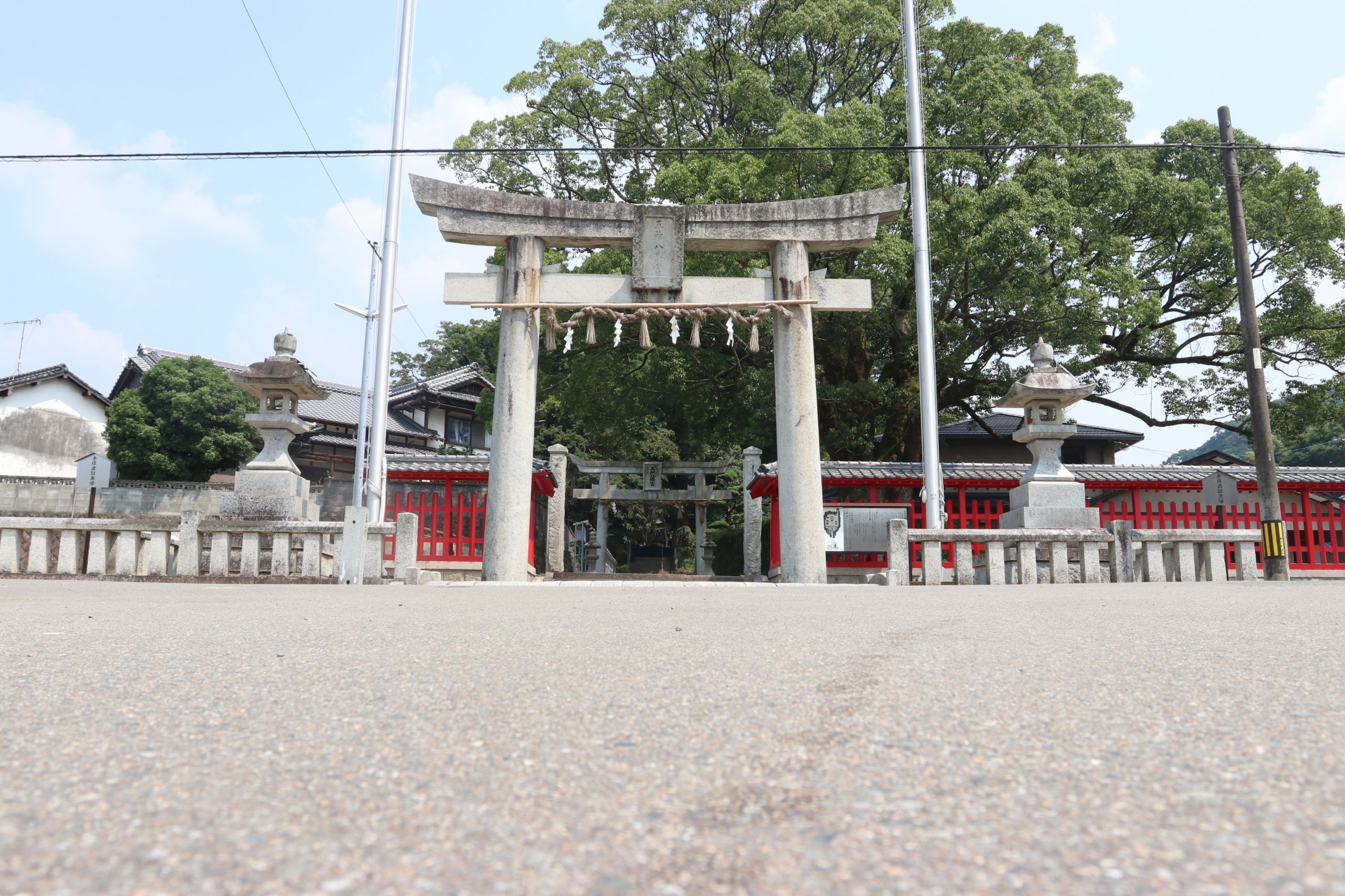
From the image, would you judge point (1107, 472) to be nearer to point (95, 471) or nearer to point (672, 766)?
point (672, 766)

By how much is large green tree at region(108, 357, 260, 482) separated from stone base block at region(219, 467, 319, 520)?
13520 millimetres

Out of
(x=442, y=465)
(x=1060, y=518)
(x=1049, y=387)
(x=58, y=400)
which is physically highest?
(x=58, y=400)

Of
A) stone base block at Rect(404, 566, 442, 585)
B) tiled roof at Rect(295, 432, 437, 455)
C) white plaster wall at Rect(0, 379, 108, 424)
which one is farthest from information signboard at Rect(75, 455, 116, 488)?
stone base block at Rect(404, 566, 442, 585)

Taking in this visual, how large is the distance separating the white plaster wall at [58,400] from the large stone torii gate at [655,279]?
2241 centimetres

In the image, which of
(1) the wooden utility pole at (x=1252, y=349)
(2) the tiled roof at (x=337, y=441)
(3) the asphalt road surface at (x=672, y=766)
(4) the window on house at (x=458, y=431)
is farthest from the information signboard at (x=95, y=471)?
(1) the wooden utility pole at (x=1252, y=349)

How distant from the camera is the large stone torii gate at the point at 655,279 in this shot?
11.0 meters

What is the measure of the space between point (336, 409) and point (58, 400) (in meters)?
8.75

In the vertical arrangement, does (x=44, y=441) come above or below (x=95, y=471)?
above

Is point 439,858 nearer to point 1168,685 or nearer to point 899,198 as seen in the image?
point 1168,685

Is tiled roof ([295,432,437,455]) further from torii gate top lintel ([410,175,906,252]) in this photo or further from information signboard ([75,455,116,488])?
torii gate top lintel ([410,175,906,252])

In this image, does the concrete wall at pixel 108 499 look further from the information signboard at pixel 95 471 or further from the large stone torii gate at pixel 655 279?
the large stone torii gate at pixel 655 279

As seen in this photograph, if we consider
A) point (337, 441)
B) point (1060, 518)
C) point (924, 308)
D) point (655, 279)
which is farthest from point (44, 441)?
point (1060, 518)

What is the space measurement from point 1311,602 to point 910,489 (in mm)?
9859

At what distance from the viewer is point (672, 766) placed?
1.75m
